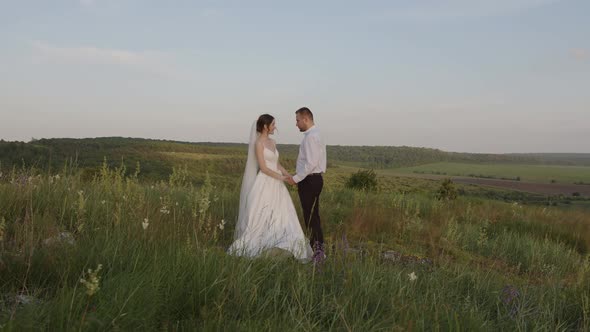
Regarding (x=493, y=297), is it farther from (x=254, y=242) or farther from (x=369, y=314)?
(x=254, y=242)

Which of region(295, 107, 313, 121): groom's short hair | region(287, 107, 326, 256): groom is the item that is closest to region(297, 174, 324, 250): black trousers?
region(287, 107, 326, 256): groom

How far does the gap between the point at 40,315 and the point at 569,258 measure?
8529 millimetres

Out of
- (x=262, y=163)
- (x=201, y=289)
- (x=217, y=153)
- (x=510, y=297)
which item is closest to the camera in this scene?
(x=201, y=289)

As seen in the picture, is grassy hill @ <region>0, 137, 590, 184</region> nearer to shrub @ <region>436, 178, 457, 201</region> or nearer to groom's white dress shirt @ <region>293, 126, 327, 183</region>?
shrub @ <region>436, 178, 457, 201</region>

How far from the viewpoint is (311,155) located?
22.3ft

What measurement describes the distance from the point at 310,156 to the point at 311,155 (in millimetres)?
22

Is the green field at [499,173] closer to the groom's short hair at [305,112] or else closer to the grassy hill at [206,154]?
the grassy hill at [206,154]

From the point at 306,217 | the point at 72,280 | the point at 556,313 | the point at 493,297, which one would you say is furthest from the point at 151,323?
the point at 306,217

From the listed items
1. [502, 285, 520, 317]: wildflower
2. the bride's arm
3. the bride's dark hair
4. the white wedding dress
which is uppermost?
the bride's dark hair

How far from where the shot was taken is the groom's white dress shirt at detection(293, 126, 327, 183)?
678 cm

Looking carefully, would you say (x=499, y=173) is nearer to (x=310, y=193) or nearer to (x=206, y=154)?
(x=206, y=154)

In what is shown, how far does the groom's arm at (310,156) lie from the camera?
6770mm

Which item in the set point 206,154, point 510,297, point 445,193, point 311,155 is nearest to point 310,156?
point 311,155

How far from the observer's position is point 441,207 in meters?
11.8
